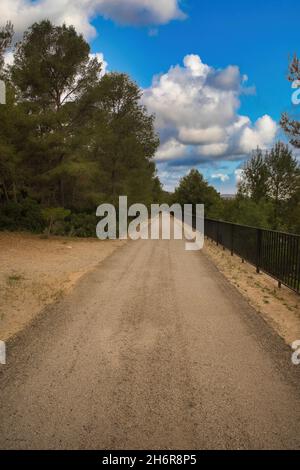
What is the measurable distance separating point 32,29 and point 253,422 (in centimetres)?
2289

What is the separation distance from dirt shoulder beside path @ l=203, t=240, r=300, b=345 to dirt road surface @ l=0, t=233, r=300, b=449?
29cm

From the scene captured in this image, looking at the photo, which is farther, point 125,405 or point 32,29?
point 32,29

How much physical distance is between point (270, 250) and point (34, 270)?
6943mm

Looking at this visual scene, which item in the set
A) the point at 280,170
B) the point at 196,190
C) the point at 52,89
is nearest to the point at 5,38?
the point at 52,89

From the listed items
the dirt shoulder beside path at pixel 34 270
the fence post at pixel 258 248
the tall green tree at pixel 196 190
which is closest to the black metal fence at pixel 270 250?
the fence post at pixel 258 248

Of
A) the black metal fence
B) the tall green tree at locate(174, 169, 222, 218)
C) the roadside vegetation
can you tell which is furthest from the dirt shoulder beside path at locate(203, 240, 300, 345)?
the tall green tree at locate(174, 169, 222, 218)

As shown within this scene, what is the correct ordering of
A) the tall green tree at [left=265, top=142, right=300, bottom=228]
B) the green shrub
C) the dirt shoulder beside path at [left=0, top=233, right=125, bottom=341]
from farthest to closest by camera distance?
the tall green tree at [left=265, top=142, right=300, bottom=228] < the green shrub < the dirt shoulder beside path at [left=0, top=233, right=125, bottom=341]

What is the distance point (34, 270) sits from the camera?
35.4 ft

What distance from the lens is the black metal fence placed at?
27.2 ft

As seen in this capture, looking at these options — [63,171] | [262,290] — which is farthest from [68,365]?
[63,171]

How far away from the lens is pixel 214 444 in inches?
115

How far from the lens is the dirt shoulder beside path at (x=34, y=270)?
659cm

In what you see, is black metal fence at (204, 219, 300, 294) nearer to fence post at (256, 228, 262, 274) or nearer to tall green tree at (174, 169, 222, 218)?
fence post at (256, 228, 262, 274)
